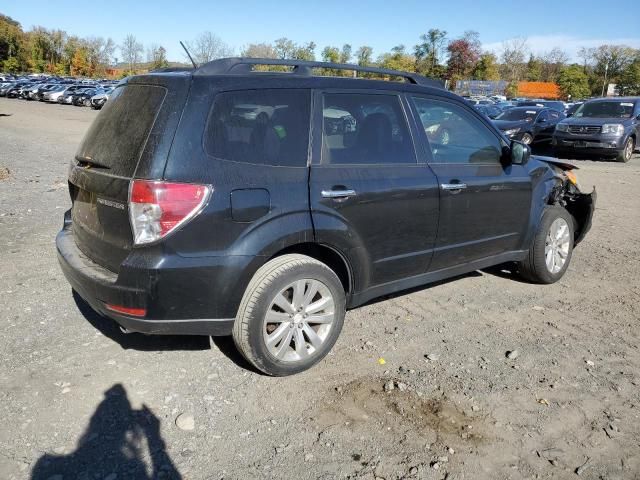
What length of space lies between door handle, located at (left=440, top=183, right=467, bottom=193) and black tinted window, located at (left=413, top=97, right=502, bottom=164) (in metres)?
0.19

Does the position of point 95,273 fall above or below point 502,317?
above

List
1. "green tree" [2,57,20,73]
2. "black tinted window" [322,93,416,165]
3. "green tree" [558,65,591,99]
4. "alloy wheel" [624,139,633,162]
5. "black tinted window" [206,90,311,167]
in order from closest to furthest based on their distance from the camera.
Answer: "black tinted window" [206,90,311,167], "black tinted window" [322,93,416,165], "alloy wheel" [624,139,633,162], "green tree" [558,65,591,99], "green tree" [2,57,20,73]

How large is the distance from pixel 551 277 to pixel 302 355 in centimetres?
294

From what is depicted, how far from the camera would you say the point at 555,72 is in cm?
8219

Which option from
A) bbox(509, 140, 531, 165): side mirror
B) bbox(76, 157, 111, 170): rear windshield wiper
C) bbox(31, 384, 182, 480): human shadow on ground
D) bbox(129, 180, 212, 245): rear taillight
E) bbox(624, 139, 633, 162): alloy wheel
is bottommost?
bbox(31, 384, 182, 480): human shadow on ground

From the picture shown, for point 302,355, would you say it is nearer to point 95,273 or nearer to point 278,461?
point 278,461

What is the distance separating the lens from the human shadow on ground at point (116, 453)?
262 cm

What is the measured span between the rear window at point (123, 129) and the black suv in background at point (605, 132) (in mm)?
15480

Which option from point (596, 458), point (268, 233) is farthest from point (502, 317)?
point (268, 233)

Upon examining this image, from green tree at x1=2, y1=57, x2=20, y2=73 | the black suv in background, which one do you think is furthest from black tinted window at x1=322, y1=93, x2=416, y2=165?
green tree at x1=2, y1=57, x2=20, y2=73

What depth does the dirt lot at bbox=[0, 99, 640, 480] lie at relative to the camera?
277cm

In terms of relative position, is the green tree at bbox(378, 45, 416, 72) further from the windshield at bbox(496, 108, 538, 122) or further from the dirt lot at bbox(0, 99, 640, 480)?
the dirt lot at bbox(0, 99, 640, 480)

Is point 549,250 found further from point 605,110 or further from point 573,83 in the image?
point 573,83

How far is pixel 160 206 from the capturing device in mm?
2984
